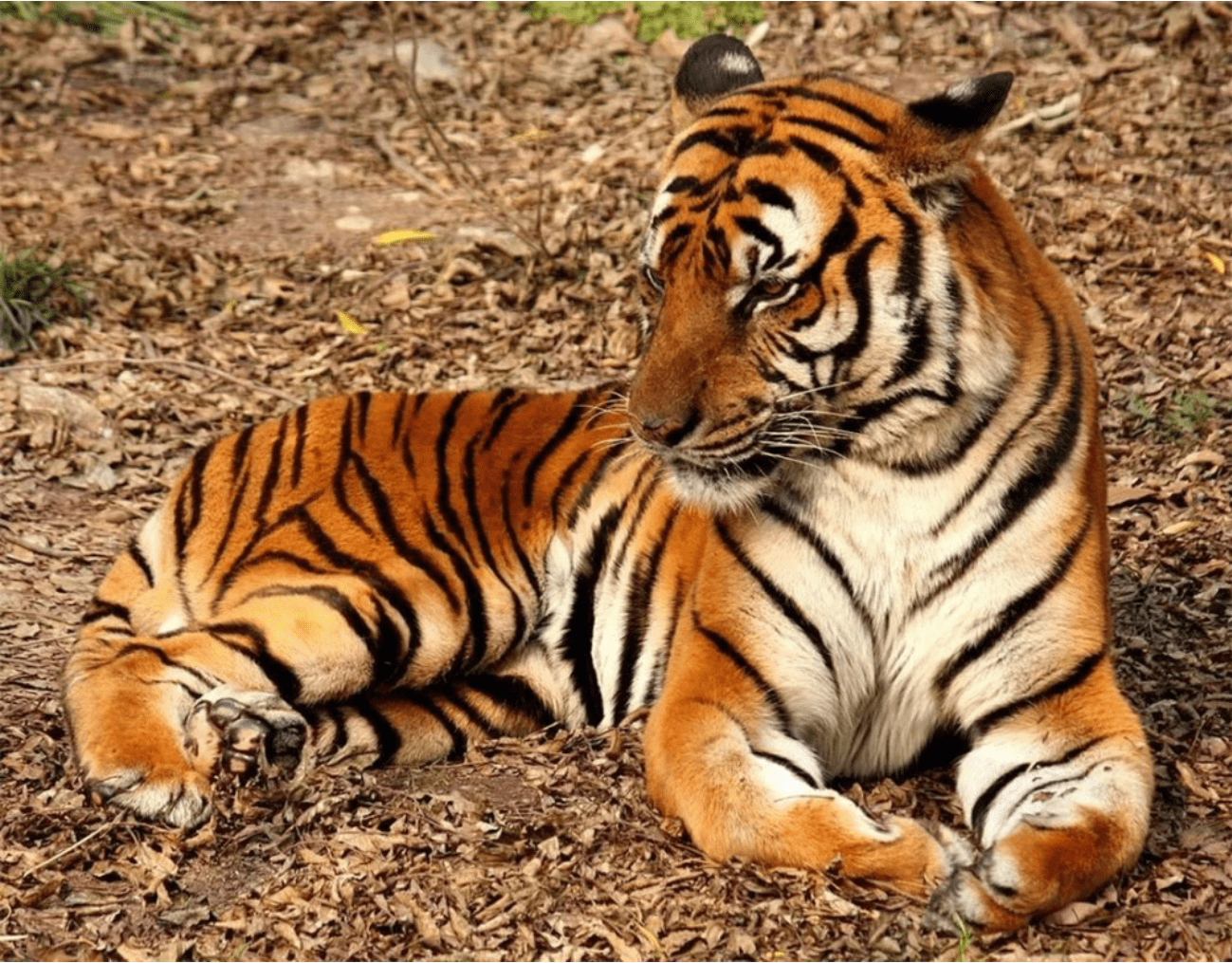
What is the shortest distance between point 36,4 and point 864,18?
4.53m

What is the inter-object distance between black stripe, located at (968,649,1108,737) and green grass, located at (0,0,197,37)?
7216 millimetres

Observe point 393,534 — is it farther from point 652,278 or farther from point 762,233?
point 762,233

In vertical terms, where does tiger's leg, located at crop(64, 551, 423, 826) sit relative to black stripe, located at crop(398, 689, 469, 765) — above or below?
above

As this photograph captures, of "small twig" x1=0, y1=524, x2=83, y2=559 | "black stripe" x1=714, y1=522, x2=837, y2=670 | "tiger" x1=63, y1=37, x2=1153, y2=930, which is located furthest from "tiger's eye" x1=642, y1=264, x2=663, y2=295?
"small twig" x1=0, y1=524, x2=83, y2=559

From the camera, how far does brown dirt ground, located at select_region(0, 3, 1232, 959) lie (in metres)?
3.82

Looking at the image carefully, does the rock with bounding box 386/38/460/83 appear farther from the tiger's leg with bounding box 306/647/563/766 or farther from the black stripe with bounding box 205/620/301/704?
the black stripe with bounding box 205/620/301/704

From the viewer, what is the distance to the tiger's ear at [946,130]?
391 cm

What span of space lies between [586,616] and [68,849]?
152 centimetres

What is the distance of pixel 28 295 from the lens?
23.2 ft

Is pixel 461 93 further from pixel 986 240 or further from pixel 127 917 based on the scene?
pixel 127 917

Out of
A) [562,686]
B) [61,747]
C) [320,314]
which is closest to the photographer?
[61,747]

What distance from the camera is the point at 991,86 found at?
391 cm

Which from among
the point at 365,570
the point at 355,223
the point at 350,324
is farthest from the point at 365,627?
the point at 355,223

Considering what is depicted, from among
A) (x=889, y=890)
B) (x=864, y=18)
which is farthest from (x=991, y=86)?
(x=864, y=18)
